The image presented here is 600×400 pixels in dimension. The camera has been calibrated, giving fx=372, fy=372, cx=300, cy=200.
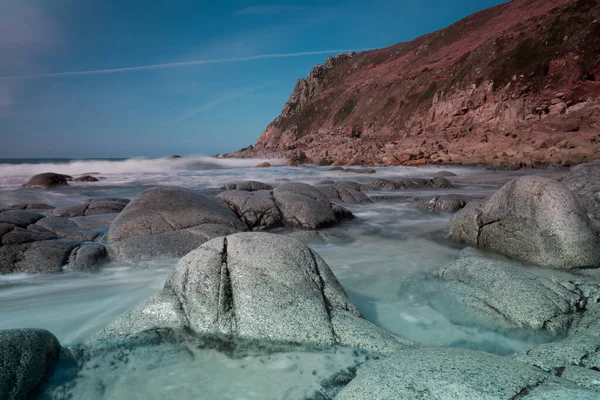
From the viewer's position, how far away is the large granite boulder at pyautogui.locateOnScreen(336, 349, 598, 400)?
167 cm

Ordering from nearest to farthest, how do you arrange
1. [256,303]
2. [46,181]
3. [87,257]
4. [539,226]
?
1. [256,303]
2. [539,226]
3. [87,257]
4. [46,181]

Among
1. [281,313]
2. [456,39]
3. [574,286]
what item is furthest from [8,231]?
[456,39]

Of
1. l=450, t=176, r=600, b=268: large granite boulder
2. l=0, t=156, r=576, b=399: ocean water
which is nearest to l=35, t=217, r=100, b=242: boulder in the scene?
l=0, t=156, r=576, b=399: ocean water

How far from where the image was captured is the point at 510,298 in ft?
11.1

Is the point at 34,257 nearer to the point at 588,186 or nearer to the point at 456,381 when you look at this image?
the point at 456,381

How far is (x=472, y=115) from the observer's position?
95.8 feet

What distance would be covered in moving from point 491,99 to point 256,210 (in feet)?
90.1

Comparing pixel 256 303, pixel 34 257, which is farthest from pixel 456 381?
pixel 34 257

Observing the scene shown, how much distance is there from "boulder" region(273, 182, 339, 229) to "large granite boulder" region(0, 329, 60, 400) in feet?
16.4

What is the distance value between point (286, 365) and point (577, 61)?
3163 centimetres

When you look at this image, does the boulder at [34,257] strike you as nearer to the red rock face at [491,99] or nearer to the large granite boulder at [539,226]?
the large granite boulder at [539,226]

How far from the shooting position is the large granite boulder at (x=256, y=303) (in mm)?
2871

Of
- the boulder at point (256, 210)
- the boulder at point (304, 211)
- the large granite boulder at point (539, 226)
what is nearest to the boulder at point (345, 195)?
the boulder at point (304, 211)

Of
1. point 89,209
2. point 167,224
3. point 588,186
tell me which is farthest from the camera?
point 89,209
